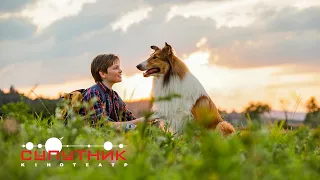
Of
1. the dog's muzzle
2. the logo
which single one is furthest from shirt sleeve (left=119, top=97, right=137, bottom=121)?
the logo

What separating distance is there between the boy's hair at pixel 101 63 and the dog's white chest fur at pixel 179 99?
3.82ft

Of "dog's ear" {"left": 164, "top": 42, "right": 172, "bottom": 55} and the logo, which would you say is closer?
the logo

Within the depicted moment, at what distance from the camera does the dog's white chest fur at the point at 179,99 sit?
863 cm

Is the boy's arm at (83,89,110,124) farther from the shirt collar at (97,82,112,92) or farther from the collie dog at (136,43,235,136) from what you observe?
the collie dog at (136,43,235,136)

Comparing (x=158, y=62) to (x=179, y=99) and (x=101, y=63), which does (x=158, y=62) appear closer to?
(x=179, y=99)

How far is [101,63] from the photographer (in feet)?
26.1

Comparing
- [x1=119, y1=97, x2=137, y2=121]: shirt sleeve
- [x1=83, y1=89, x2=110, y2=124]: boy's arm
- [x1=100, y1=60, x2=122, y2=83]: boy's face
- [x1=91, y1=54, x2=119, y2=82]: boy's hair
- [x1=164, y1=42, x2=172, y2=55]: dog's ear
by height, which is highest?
[x1=164, y1=42, x2=172, y2=55]: dog's ear

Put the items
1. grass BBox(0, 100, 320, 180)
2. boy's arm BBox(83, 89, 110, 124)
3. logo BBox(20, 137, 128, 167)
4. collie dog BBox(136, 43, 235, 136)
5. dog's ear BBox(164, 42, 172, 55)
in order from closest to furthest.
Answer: grass BBox(0, 100, 320, 180)
logo BBox(20, 137, 128, 167)
boy's arm BBox(83, 89, 110, 124)
collie dog BBox(136, 43, 235, 136)
dog's ear BBox(164, 42, 172, 55)

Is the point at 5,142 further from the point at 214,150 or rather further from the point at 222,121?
the point at 222,121

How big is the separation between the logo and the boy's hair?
4.57 m

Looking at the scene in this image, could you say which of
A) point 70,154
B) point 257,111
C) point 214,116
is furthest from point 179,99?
point 70,154

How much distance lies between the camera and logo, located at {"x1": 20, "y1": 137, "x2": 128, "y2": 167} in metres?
2.91

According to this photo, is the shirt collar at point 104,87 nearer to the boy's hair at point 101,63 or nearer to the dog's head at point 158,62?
the boy's hair at point 101,63

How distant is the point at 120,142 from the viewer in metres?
3.53
